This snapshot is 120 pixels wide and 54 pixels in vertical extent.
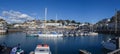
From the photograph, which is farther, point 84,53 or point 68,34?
A: point 68,34

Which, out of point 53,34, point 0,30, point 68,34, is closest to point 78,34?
point 68,34

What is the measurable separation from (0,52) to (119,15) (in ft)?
443

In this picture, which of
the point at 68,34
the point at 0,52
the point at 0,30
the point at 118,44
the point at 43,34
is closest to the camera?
the point at 118,44

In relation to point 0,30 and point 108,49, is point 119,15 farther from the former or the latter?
point 108,49

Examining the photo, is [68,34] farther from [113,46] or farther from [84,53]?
[84,53]

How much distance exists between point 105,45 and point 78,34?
234 feet

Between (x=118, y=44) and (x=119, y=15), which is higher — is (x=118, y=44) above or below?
below

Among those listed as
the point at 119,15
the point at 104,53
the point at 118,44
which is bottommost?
the point at 104,53

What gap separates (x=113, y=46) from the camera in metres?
44.0

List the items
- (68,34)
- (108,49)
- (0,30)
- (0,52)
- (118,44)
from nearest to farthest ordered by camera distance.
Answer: (118,44) → (0,52) → (108,49) → (68,34) → (0,30)

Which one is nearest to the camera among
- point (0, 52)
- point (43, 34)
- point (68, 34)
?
Answer: point (0, 52)

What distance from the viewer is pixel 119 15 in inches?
6225

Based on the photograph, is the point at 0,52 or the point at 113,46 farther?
the point at 113,46

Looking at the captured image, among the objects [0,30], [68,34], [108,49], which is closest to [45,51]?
[108,49]
